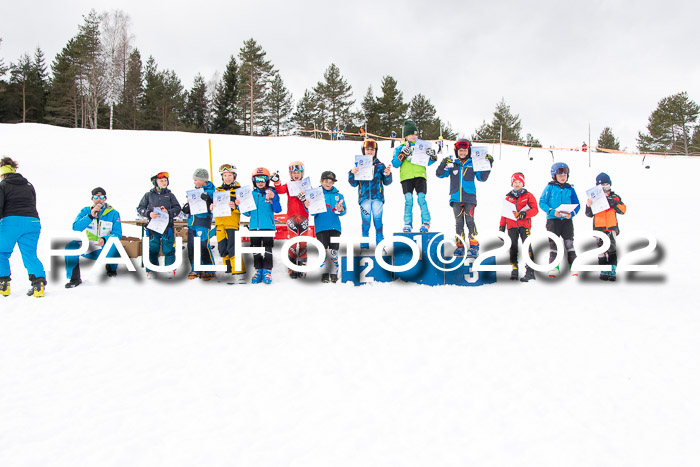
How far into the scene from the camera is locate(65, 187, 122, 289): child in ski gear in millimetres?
5871

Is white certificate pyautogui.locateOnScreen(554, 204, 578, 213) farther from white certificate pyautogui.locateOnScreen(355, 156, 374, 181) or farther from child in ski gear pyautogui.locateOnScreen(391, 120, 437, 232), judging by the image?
white certificate pyautogui.locateOnScreen(355, 156, 374, 181)

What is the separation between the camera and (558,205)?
594 cm

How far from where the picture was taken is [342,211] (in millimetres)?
5941

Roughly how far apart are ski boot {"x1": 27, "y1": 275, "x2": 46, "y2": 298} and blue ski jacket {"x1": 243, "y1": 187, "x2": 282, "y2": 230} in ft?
8.85

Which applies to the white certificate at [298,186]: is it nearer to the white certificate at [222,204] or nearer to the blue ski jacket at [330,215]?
the blue ski jacket at [330,215]

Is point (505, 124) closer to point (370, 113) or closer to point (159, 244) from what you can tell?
point (370, 113)

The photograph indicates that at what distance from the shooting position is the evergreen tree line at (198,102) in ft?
117

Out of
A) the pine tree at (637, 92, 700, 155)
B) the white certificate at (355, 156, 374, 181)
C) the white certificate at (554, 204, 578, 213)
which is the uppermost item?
the pine tree at (637, 92, 700, 155)

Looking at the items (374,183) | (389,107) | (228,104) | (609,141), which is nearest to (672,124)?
(609,141)

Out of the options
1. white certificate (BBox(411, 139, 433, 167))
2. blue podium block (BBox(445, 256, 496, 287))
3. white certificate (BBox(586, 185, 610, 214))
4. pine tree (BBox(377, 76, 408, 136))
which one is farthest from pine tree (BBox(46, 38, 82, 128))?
white certificate (BBox(586, 185, 610, 214))

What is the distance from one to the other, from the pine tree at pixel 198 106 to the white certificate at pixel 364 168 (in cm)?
4332

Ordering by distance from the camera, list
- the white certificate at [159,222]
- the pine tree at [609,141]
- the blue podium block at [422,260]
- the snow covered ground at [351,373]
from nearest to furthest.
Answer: the snow covered ground at [351,373] → the blue podium block at [422,260] → the white certificate at [159,222] → the pine tree at [609,141]

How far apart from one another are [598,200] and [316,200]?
3976 millimetres

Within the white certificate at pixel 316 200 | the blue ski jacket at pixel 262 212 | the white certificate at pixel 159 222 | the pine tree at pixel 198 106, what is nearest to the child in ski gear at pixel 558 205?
the white certificate at pixel 316 200
